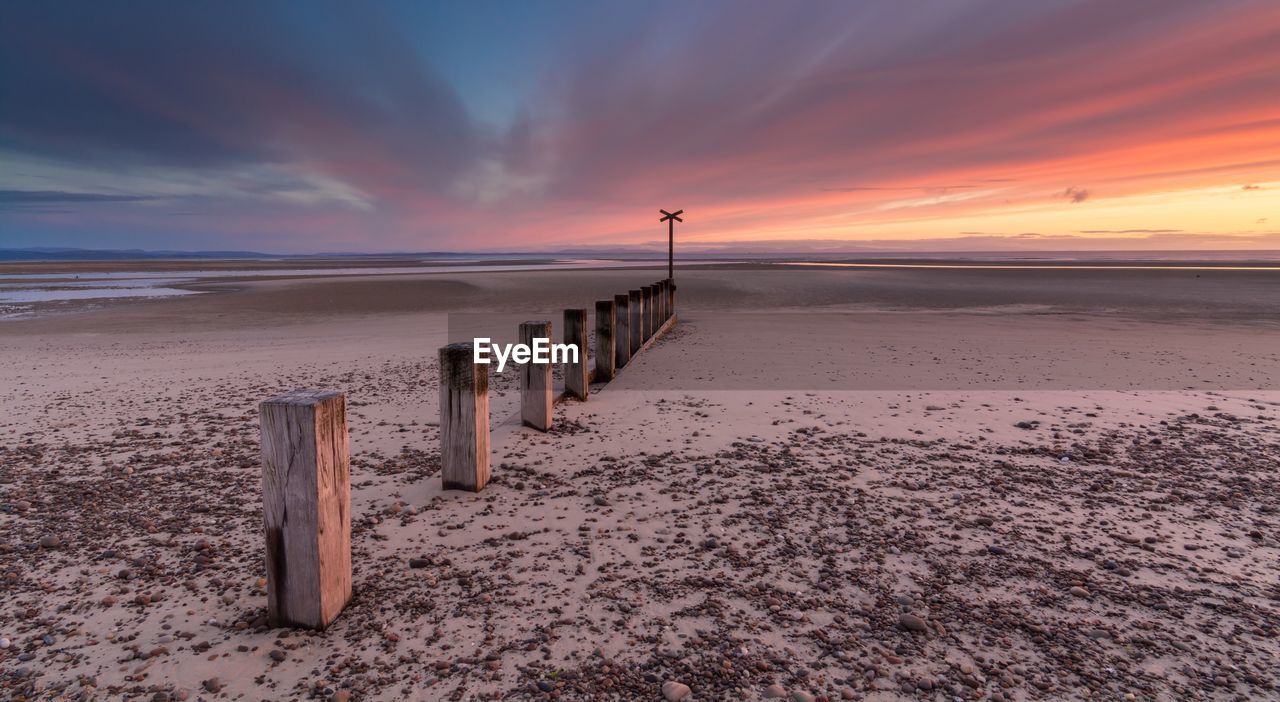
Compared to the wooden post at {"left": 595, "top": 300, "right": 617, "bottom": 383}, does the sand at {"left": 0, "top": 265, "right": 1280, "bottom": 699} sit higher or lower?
lower

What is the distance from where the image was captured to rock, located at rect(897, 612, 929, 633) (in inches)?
125

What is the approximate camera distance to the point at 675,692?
2738 mm

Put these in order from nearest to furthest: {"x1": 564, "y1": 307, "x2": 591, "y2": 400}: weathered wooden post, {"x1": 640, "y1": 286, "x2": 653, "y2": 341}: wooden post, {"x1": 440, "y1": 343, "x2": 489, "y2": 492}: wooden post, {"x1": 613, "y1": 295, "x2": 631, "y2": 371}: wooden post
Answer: {"x1": 440, "y1": 343, "x2": 489, "y2": 492}: wooden post < {"x1": 564, "y1": 307, "x2": 591, "y2": 400}: weathered wooden post < {"x1": 613, "y1": 295, "x2": 631, "y2": 371}: wooden post < {"x1": 640, "y1": 286, "x2": 653, "y2": 341}: wooden post

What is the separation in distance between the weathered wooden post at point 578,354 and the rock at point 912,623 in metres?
4.76

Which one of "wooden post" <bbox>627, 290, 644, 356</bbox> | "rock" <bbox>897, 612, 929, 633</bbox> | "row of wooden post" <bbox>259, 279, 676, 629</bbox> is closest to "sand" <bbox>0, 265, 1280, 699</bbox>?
"rock" <bbox>897, 612, 929, 633</bbox>

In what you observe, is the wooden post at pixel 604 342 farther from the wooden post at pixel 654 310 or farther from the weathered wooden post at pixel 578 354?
the wooden post at pixel 654 310

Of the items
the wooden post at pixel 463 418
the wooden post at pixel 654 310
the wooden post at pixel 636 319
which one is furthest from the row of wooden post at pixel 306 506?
the wooden post at pixel 654 310

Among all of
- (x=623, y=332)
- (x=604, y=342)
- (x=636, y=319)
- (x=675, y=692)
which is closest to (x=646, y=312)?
(x=636, y=319)

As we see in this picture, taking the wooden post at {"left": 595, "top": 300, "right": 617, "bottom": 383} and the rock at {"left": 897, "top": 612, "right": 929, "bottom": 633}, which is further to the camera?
the wooden post at {"left": 595, "top": 300, "right": 617, "bottom": 383}

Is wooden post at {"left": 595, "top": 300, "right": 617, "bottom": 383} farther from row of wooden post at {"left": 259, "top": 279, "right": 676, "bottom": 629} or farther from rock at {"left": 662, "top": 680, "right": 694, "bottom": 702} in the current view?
rock at {"left": 662, "top": 680, "right": 694, "bottom": 702}

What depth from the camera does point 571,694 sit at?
2.75m

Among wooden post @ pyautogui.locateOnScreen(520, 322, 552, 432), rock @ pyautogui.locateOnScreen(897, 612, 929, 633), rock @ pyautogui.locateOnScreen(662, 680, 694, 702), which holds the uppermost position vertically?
wooden post @ pyautogui.locateOnScreen(520, 322, 552, 432)

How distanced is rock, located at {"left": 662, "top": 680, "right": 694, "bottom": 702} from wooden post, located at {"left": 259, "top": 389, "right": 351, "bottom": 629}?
169 centimetres

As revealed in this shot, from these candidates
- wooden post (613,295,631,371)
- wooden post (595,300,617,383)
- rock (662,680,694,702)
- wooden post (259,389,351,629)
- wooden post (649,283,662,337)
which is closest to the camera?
rock (662,680,694,702)
